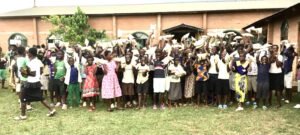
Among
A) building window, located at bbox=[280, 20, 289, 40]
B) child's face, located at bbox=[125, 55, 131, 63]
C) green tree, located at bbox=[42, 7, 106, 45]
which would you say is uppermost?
green tree, located at bbox=[42, 7, 106, 45]

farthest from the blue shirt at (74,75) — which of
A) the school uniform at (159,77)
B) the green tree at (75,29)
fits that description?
the green tree at (75,29)

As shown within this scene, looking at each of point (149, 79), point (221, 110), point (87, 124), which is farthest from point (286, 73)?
point (87, 124)

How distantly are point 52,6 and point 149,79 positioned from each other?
22.3m

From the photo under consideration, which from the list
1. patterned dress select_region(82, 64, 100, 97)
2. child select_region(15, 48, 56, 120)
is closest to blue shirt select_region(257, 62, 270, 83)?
patterned dress select_region(82, 64, 100, 97)

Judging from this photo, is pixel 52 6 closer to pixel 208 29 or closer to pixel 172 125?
pixel 208 29

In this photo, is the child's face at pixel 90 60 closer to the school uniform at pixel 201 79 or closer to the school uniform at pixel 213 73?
the school uniform at pixel 201 79

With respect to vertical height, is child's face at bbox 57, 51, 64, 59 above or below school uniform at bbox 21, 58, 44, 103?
above

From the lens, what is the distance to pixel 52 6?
24.6 m

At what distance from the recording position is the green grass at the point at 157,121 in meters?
4.36

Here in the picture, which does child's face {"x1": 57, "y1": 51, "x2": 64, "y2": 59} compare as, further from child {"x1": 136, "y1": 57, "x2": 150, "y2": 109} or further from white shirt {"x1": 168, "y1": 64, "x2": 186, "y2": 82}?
white shirt {"x1": 168, "y1": 64, "x2": 186, "y2": 82}

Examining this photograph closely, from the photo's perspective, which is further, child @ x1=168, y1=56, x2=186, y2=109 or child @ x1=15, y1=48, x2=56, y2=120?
child @ x1=168, y1=56, x2=186, y2=109

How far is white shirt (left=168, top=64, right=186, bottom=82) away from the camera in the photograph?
5875 mm

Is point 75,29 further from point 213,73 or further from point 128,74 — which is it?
point 213,73

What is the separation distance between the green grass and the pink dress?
Answer: 464mm
